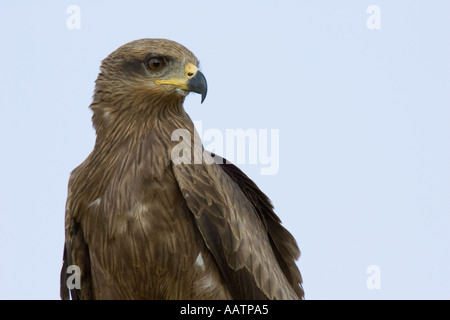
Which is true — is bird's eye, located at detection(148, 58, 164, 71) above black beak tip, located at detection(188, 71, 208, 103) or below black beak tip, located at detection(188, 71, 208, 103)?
above

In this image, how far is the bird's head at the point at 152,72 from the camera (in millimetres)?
8367

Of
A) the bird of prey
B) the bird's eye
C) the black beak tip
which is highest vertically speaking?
the bird's eye

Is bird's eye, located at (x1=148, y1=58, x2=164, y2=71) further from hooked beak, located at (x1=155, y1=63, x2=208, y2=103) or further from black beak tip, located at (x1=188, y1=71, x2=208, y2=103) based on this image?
black beak tip, located at (x1=188, y1=71, x2=208, y2=103)

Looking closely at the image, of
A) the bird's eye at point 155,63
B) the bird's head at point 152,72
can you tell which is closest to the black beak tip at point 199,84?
the bird's head at point 152,72

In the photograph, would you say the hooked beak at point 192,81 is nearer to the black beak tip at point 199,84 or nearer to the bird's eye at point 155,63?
the black beak tip at point 199,84

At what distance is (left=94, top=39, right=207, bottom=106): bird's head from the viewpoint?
837 centimetres

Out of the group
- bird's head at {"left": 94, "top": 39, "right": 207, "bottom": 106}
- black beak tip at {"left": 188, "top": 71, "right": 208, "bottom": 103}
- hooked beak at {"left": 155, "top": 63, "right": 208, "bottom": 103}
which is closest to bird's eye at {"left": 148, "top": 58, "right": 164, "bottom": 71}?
bird's head at {"left": 94, "top": 39, "right": 207, "bottom": 106}

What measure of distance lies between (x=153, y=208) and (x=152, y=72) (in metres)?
1.31

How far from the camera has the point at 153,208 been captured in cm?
798

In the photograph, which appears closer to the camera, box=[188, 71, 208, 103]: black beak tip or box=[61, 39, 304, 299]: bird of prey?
box=[61, 39, 304, 299]: bird of prey

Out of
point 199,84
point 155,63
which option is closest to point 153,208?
point 199,84

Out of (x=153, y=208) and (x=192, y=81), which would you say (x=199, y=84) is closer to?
(x=192, y=81)
